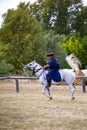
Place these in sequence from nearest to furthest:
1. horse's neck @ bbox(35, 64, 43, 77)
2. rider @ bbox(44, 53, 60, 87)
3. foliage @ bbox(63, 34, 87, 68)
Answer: rider @ bbox(44, 53, 60, 87)
horse's neck @ bbox(35, 64, 43, 77)
foliage @ bbox(63, 34, 87, 68)

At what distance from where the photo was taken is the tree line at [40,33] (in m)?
38.5

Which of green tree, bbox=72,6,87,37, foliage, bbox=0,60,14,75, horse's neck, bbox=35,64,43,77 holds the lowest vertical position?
foliage, bbox=0,60,14,75

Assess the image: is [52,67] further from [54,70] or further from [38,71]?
[38,71]

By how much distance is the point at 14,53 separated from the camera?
127 feet

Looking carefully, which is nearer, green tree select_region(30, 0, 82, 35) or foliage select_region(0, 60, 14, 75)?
foliage select_region(0, 60, 14, 75)

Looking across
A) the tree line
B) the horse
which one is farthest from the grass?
the tree line

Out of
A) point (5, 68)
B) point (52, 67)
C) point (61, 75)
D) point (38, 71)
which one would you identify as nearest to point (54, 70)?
point (52, 67)

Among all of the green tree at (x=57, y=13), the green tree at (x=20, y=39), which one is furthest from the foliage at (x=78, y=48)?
the green tree at (x=20, y=39)

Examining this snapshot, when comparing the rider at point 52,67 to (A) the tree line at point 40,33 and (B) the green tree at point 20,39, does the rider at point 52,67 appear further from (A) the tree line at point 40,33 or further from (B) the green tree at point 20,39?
(B) the green tree at point 20,39

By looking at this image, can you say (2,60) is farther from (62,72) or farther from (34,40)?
(62,72)

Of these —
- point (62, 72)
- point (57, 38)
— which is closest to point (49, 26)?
point (57, 38)

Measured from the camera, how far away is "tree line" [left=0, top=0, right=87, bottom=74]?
38.5 meters

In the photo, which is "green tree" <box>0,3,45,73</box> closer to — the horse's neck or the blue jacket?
the horse's neck

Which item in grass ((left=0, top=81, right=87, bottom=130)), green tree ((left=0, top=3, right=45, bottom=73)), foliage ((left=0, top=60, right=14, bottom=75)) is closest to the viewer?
grass ((left=0, top=81, right=87, bottom=130))
